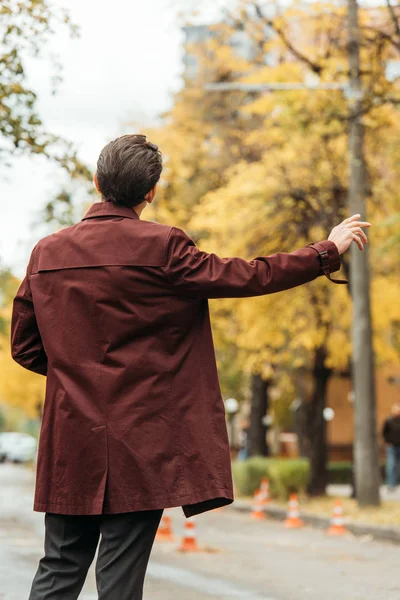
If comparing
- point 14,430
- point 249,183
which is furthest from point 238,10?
point 14,430

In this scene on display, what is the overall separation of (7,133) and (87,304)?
24.4ft

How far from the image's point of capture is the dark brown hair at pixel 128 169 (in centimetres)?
342

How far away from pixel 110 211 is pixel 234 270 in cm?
43

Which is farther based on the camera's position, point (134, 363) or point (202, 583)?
point (202, 583)

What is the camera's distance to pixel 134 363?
128 inches

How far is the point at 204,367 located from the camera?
11.0ft

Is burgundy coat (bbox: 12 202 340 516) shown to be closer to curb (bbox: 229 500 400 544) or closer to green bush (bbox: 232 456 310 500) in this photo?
curb (bbox: 229 500 400 544)

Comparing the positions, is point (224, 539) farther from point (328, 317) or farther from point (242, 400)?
point (242, 400)

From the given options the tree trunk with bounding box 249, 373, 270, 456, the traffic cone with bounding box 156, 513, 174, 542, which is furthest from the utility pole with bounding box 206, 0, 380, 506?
the tree trunk with bounding box 249, 373, 270, 456

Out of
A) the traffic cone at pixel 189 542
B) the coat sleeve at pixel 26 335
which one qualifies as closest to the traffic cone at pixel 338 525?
the traffic cone at pixel 189 542

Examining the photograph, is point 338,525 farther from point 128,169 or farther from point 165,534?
point 128,169

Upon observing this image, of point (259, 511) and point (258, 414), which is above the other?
point (258, 414)

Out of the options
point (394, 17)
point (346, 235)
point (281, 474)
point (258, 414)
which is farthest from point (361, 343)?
point (346, 235)

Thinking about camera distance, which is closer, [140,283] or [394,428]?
[140,283]
